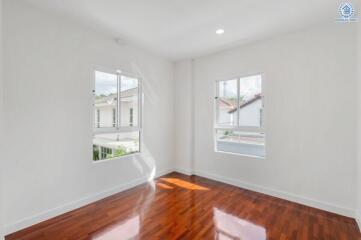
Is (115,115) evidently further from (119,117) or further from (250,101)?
(250,101)

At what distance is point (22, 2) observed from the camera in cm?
225

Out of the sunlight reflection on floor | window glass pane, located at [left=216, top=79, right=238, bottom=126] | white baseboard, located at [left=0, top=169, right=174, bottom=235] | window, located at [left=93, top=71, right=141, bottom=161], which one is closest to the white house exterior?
window, located at [left=93, top=71, right=141, bottom=161]

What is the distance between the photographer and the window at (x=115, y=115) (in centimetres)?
311

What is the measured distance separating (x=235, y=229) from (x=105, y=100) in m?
2.76

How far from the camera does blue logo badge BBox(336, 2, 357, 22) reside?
7.57 feet

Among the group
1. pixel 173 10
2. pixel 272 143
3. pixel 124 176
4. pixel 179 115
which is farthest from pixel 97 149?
pixel 272 143

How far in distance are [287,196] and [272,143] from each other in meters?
0.87

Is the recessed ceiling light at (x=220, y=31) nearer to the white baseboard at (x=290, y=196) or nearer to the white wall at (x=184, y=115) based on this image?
the white wall at (x=184, y=115)

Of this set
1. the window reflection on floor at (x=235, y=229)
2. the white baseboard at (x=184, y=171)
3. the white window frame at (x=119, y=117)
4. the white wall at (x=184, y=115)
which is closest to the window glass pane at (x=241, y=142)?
the white wall at (x=184, y=115)

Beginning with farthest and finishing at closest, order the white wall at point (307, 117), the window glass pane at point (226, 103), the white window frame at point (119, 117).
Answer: the window glass pane at point (226, 103) → the white window frame at point (119, 117) → the white wall at point (307, 117)

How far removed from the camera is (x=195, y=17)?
2578mm

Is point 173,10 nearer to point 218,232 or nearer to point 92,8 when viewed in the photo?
point 92,8

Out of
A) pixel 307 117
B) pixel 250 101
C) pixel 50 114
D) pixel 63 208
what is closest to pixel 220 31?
pixel 250 101

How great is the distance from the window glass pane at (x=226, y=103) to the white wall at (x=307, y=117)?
0.97ft
